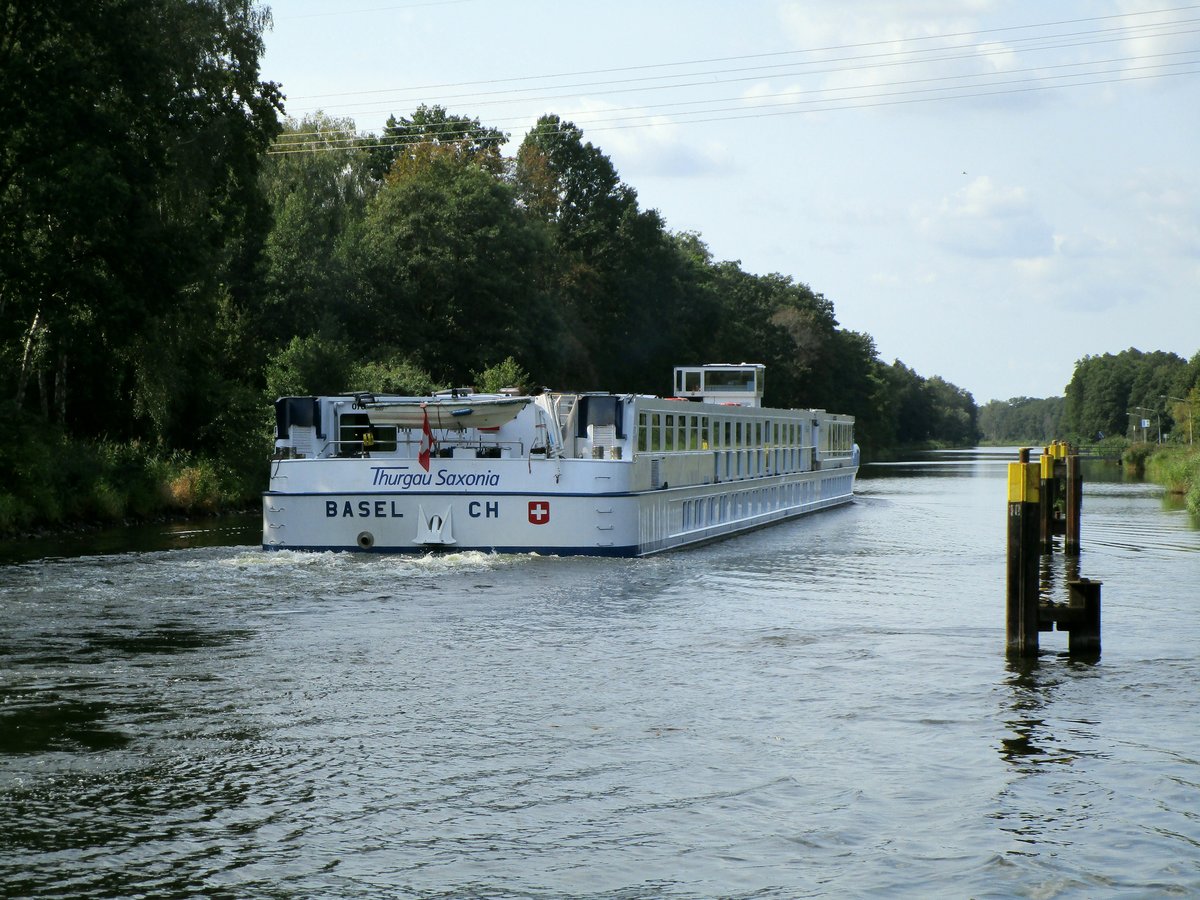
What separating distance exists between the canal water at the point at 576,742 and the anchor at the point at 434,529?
2.24 m

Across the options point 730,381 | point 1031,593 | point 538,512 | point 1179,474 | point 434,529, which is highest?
point 730,381

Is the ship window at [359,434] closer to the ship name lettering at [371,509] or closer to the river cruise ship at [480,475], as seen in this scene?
the river cruise ship at [480,475]

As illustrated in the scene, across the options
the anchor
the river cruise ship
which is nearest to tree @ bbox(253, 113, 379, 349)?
the river cruise ship

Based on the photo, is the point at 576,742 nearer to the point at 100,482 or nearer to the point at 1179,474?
the point at 100,482

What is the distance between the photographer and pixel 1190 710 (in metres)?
11.1

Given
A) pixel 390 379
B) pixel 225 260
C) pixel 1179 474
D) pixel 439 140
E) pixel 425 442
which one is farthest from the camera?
pixel 439 140

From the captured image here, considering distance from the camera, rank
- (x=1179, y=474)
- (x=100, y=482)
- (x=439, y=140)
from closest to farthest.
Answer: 1. (x=100, y=482)
2. (x=1179, y=474)
3. (x=439, y=140)

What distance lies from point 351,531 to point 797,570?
6.46 metres

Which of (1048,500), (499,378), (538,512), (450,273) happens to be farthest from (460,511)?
(450,273)

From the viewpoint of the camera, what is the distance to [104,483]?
2934 cm

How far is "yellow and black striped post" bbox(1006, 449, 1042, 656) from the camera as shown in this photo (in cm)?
1298

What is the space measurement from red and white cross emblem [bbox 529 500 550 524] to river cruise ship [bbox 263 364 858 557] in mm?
14

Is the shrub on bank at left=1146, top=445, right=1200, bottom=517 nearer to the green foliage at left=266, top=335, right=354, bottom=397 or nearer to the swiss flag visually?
the swiss flag

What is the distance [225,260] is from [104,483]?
12.4 m
